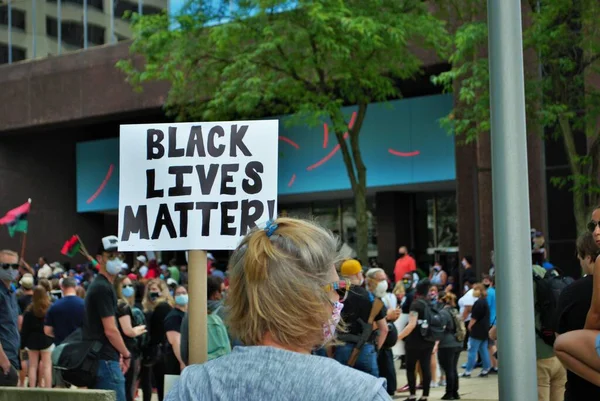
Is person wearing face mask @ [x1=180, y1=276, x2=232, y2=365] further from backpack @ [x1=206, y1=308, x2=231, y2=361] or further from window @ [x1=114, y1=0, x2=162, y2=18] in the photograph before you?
window @ [x1=114, y1=0, x2=162, y2=18]

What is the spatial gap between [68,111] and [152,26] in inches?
610

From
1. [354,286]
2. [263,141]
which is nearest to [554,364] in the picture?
[354,286]

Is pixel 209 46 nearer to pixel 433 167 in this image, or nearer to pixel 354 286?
pixel 433 167

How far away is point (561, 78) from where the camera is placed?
2039 cm

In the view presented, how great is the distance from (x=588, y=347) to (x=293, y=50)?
18.8 m

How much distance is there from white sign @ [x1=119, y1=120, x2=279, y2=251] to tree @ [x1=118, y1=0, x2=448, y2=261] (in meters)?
15.6

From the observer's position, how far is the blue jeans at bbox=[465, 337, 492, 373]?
17.6 m

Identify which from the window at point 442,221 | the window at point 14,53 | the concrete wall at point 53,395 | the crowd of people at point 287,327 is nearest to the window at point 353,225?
the window at point 442,221

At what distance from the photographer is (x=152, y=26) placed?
958 inches

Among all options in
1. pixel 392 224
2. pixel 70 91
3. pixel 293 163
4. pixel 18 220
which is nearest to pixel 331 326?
pixel 18 220

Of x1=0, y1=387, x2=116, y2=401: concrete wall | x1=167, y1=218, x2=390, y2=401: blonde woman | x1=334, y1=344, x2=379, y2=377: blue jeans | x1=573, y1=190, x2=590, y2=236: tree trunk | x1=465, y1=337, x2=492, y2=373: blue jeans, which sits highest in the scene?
x1=573, y1=190, x2=590, y2=236: tree trunk

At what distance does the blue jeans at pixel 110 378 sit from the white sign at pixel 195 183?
3.31 metres

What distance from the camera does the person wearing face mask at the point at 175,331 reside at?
11516 mm

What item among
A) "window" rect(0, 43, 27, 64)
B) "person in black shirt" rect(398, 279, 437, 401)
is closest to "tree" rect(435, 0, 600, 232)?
"person in black shirt" rect(398, 279, 437, 401)
